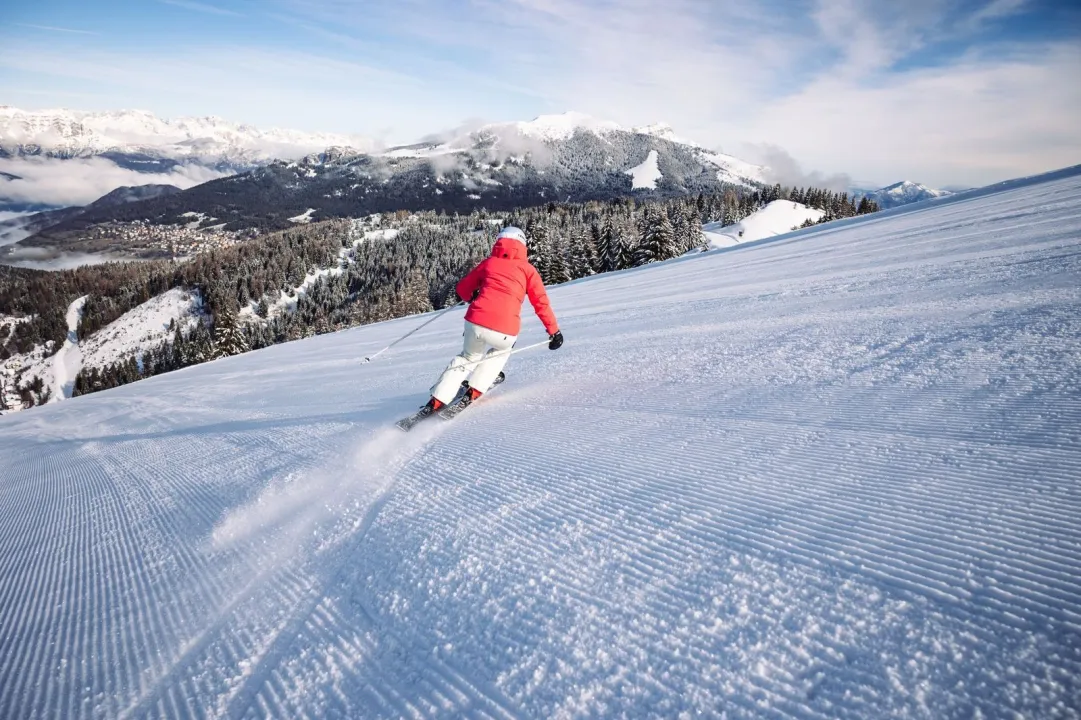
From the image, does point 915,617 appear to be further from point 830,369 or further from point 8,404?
point 8,404

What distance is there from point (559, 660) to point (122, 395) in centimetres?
1529

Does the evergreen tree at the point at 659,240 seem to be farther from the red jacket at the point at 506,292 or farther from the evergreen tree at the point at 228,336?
the evergreen tree at the point at 228,336

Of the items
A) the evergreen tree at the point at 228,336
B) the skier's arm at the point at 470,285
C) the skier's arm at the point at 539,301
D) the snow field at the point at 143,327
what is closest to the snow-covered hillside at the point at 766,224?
the evergreen tree at the point at 228,336

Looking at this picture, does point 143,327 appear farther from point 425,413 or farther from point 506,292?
point 506,292

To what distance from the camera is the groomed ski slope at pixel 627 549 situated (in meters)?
1.58

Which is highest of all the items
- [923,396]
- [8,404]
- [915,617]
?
[923,396]

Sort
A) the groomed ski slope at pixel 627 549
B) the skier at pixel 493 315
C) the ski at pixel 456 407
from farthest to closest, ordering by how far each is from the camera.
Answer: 1. the skier at pixel 493 315
2. the ski at pixel 456 407
3. the groomed ski slope at pixel 627 549

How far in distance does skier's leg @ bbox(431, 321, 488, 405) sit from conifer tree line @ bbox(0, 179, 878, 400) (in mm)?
63846

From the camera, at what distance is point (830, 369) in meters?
4.22

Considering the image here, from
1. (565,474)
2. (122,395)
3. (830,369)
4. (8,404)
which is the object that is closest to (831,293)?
(830,369)

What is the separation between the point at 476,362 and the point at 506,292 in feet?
2.78

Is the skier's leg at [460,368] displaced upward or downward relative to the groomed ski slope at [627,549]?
upward

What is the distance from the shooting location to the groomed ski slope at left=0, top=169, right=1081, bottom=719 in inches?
62.2

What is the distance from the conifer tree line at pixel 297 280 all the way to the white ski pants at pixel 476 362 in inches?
2514
